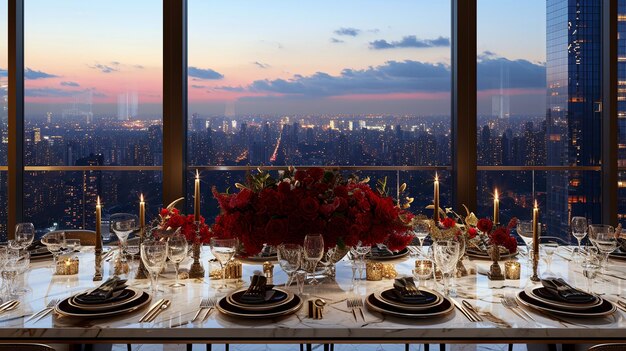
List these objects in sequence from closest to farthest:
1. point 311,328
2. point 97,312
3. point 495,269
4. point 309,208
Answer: point 311,328
point 97,312
point 309,208
point 495,269

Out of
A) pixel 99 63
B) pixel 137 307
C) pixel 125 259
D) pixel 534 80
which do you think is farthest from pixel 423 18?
pixel 137 307

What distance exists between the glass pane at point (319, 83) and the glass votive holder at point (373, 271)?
2185mm

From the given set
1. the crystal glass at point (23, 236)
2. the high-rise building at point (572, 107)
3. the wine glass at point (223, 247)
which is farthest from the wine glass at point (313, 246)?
the high-rise building at point (572, 107)

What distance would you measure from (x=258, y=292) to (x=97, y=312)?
45 centimetres

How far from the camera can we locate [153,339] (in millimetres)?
1350

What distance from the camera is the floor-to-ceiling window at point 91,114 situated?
3.81 metres

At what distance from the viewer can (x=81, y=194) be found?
12.6ft

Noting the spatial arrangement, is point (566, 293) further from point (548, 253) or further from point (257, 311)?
point (257, 311)

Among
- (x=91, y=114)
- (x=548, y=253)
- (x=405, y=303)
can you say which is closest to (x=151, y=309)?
(x=405, y=303)

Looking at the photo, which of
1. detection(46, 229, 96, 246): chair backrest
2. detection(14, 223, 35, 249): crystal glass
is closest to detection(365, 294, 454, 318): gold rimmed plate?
detection(14, 223, 35, 249): crystal glass

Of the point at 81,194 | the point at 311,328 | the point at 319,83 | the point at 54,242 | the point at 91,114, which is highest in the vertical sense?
the point at 319,83

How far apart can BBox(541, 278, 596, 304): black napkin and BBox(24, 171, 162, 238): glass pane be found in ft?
9.29

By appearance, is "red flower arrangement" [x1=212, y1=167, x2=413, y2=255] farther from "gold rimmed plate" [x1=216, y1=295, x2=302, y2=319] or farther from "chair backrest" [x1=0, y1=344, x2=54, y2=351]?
"chair backrest" [x1=0, y1=344, x2=54, y2=351]

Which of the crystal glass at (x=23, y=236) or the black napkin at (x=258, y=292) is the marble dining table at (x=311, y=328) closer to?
the black napkin at (x=258, y=292)
